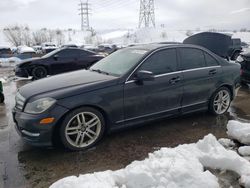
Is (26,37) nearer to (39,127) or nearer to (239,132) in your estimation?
(39,127)

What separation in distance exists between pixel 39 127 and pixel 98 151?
0.93 m

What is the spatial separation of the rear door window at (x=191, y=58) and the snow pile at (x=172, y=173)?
196cm

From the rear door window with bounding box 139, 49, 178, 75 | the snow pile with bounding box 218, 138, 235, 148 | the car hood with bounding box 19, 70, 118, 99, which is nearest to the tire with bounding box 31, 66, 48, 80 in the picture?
the car hood with bounding box 19, 70, 118, 99

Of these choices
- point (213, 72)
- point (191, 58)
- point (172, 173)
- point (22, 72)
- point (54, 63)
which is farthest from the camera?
point (54, 63)

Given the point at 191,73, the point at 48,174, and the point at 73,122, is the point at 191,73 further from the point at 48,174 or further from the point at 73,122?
the point at 48,174

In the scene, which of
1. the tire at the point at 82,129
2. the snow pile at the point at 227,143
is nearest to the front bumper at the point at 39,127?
the tire at the point at 82,129

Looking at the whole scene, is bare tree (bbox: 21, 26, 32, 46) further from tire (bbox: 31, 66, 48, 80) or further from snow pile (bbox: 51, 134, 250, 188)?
snow pile (bbox: 51, 134, 250, 188)

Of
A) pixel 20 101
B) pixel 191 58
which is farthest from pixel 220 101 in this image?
pixel 20 101

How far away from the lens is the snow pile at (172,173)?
2627 millimetres

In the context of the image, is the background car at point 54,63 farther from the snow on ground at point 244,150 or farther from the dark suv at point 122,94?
the snow on ground at point 244,150

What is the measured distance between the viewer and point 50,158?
12.0ft

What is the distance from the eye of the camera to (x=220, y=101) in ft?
17.5

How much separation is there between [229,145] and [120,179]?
188 cm

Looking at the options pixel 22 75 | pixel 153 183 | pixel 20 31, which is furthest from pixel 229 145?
pixel 20 31
